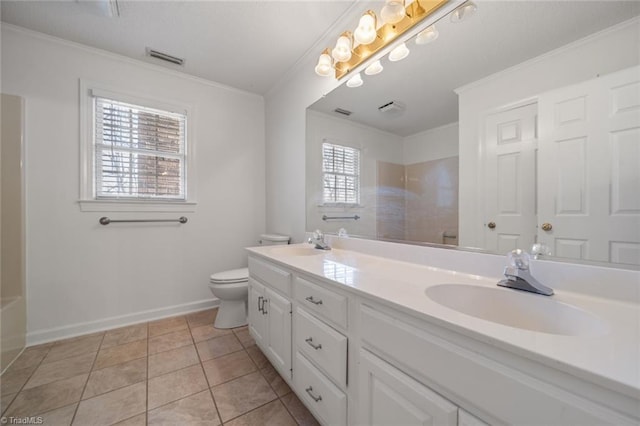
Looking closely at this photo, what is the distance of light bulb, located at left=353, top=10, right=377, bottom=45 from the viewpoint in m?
1.38

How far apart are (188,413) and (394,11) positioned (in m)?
2.26

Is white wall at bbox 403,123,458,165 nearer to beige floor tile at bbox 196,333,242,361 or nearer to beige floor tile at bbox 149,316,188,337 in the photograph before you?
beige floor tile at bbox 196,333,242,361

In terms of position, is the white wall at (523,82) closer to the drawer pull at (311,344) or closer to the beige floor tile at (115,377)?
the drawer pull at (311,344)

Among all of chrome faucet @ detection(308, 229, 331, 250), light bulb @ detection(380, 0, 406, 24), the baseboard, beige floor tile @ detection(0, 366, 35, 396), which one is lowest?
beige floor tile @ detection(0, 366, 35, 396)

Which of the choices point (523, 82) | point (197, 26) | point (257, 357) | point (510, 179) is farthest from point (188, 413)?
point (197, 26)

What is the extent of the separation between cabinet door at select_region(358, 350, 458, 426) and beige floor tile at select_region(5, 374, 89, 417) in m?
1.56

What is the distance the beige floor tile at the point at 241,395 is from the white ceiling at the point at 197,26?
7.67 ft

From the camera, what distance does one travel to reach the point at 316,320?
107 cm

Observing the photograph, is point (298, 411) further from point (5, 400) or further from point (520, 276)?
point (5, 400)

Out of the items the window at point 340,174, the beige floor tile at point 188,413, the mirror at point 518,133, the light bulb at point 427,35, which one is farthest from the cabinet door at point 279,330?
the light bulb at point 427,35

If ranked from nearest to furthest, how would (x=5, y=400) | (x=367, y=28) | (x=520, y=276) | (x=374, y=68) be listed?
(x=520, y=276), (x=5, y=400), (x=367, y=28), (x=374, y=68)

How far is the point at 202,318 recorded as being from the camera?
7.59 ft

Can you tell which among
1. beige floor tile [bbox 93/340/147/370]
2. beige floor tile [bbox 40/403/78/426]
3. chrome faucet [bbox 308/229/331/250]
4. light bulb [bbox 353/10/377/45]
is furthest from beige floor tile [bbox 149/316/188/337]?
light bulb [bbox 353/10/377/45]

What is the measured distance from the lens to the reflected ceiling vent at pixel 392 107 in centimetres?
140
